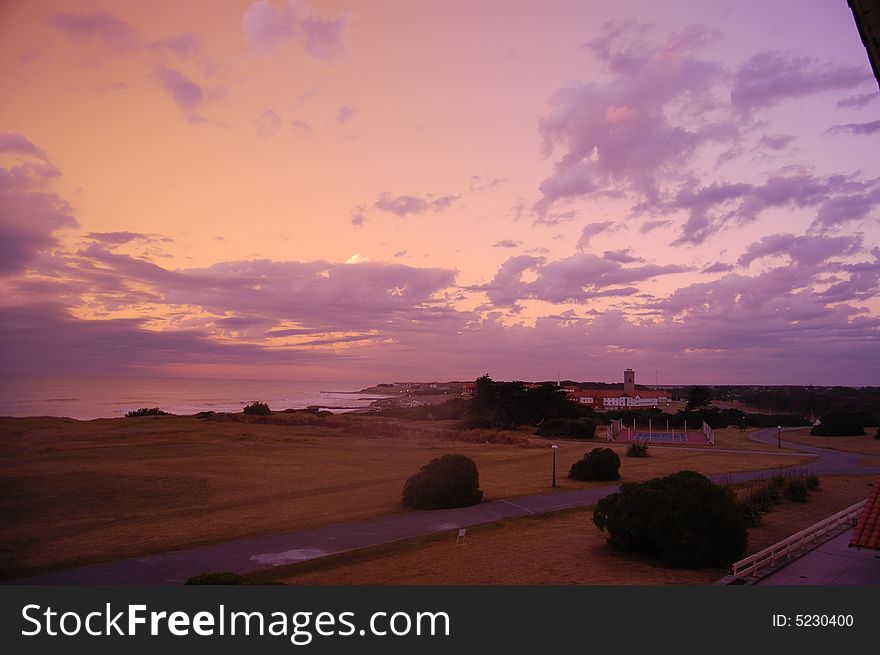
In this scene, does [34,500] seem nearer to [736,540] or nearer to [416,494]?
[416,494]

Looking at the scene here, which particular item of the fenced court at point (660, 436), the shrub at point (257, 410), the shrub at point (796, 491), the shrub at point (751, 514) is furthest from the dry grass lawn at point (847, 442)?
the shrub at point (257, 410)

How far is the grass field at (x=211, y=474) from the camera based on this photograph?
18.9 m

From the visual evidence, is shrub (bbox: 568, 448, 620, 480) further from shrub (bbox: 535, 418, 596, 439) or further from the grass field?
shrub (bbox: 535, 418, 596, 439)

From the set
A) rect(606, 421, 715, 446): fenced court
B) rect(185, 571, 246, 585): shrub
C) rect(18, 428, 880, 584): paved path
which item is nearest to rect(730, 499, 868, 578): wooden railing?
rect(18, 428, 880, 584): paved path

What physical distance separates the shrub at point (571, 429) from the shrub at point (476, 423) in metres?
7.72

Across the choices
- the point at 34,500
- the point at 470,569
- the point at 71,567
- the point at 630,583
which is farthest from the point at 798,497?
the point at 34,500

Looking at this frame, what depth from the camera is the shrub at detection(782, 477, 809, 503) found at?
78.6 ft

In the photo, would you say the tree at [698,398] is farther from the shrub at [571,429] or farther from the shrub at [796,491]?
the shrub at [796,491]

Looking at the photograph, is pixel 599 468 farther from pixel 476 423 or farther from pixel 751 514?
pixel 476 423

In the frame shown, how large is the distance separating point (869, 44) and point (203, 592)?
436 inches

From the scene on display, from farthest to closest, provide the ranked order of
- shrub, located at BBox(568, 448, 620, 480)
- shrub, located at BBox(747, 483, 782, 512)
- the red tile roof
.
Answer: shrub, located at BBox(568, 448, 620, 480)
shrub, located at BBox(747, 483, 782, 512)
the red tile roof

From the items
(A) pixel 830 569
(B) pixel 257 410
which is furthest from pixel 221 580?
(B) pixel 257 410

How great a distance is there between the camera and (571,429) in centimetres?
5884

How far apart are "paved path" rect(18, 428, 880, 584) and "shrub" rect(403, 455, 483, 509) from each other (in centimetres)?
56
